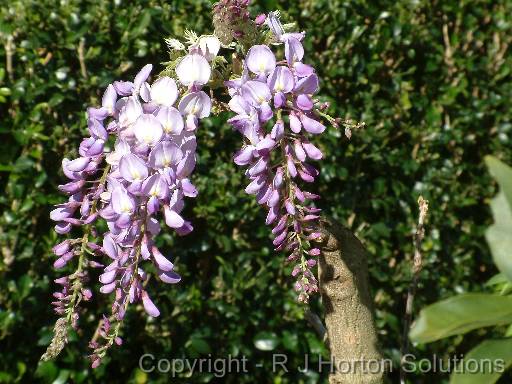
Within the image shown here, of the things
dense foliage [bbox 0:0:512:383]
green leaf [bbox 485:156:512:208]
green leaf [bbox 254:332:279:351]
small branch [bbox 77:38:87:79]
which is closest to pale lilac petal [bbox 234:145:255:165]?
green leaf [bbox 485:156:512:208]

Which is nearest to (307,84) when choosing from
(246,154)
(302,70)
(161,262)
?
(302,70)

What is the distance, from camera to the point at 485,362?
0.76m

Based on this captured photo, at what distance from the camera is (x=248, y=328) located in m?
2.81

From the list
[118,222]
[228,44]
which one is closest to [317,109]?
[228,44]

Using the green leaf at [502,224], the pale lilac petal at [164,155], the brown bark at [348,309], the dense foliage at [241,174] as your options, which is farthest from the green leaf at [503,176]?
the dense foliage at [241,174]

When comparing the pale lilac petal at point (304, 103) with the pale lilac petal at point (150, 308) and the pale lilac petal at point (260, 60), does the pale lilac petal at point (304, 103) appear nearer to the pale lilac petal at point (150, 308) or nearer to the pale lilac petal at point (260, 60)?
the pale lilac petal at point (260, 60)

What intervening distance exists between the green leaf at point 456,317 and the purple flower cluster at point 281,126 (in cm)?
43

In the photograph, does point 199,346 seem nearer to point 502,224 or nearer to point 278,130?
point 278,130

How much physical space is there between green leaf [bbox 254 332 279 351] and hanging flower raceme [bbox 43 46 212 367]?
152 cm

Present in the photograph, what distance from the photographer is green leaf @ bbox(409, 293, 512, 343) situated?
29.5 inches

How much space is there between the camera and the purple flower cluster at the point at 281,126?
3.67ft

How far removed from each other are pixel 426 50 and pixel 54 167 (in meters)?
1.80

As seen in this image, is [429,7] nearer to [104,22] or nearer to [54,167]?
[104,22]

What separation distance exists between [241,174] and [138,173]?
1.56 meters
